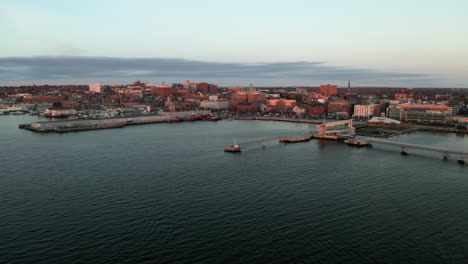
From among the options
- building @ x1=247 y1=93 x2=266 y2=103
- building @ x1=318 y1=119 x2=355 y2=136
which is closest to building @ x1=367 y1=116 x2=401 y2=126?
building @ x1=318 y1=119 x2=355 y2=136

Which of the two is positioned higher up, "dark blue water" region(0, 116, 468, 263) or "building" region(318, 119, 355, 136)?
"building" region(318, 119, 355, 136)

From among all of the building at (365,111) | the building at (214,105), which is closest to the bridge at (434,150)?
the building at (365,111)

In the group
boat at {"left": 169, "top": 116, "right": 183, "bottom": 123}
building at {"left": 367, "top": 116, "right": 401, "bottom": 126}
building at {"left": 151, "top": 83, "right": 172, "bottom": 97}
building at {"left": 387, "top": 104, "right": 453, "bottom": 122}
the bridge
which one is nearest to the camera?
the bridge

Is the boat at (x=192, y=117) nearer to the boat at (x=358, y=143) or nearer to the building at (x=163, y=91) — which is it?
the boat at (x=358, y=143)

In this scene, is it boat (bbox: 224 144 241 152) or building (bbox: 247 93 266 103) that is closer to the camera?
boat (bbox: 224 144 241 152)

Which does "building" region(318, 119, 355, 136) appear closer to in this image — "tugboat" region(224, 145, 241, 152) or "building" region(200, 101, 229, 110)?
"tugboat" region(224, 145, 241, 152)

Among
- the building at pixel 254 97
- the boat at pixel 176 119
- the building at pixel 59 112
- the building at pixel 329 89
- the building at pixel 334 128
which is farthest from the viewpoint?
the building at pixel 329 89

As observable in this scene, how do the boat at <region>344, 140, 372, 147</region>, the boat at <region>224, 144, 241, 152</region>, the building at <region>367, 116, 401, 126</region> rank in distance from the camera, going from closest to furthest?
1. the boat at <region>224, 144, 241, 152</region>
2. the boat at <region>344, 140, 372, 147</region>
3. the building at <region>367, 116, 401, 126</region>

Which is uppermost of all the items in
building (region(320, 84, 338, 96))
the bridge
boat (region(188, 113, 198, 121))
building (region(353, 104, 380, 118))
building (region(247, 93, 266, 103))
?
building (region(320, 84, 338, 96))

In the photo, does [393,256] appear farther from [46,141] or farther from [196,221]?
[46,141]
